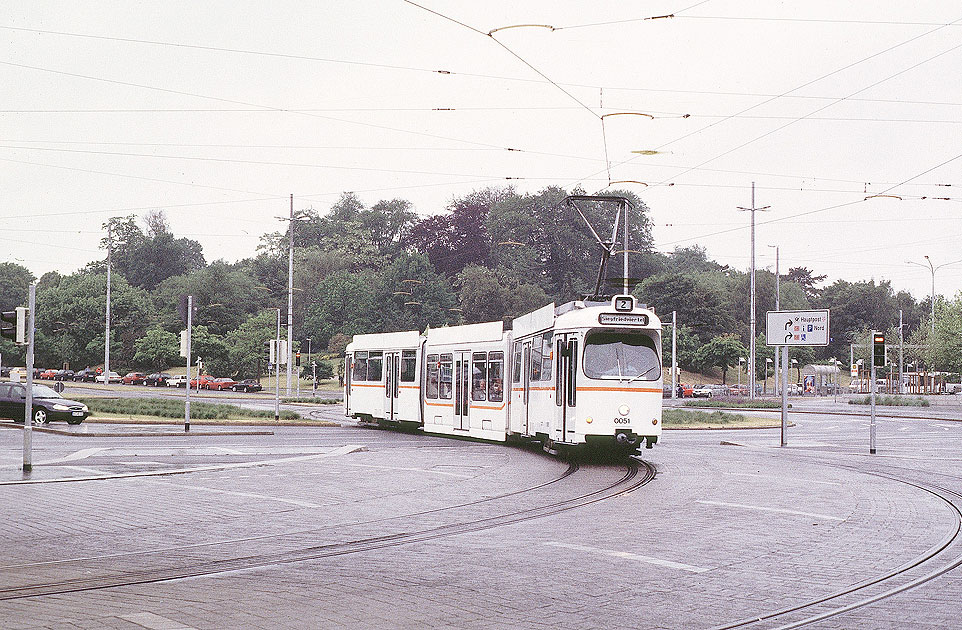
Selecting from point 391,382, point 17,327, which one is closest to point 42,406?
point 391,382

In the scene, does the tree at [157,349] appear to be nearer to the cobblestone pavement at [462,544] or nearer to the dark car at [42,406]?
the dark car at [42,406]

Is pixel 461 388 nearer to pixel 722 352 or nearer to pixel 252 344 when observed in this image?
pixel 252 344

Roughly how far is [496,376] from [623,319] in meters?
6.43

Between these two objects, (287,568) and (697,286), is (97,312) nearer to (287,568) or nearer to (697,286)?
(697,286)

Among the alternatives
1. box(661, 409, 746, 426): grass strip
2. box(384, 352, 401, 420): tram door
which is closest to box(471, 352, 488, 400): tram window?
box(384, 352, 401, 420): tram door

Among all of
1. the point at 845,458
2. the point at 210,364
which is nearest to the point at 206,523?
the point at 845,458

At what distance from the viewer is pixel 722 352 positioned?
9881cm

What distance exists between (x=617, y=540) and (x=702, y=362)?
310ft

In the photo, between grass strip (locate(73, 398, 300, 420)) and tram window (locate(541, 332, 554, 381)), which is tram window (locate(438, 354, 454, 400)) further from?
grass strip (locate(73, 398, 300, 420))

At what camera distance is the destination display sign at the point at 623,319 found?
70.3ft

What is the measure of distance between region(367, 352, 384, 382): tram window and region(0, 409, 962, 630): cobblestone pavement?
14.6 metres

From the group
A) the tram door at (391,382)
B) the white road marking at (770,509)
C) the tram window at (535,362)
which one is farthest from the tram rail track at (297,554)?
the tram door at (391,382)

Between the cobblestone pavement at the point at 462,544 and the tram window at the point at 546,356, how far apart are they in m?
2.05

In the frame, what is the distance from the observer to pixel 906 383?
121 metres
